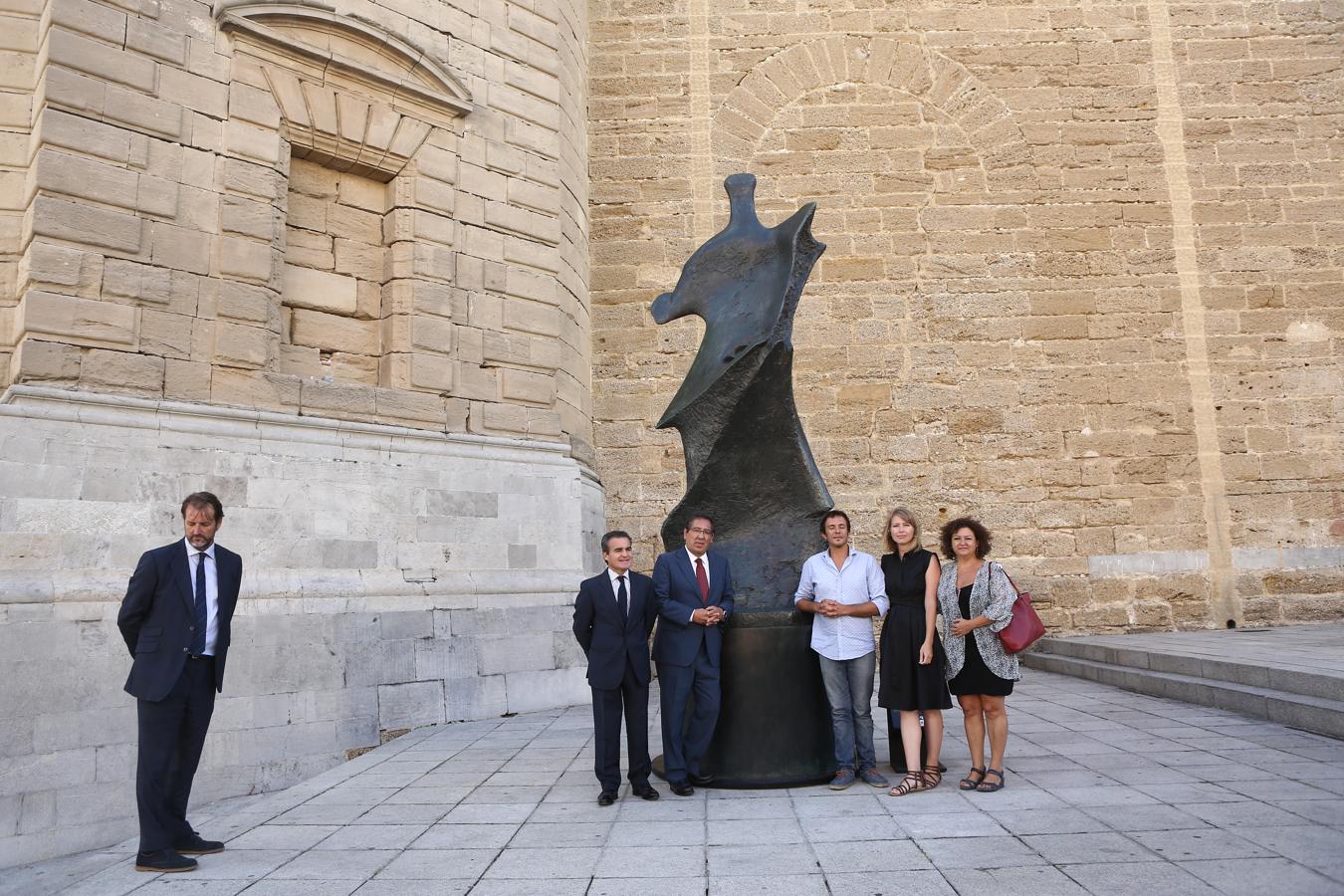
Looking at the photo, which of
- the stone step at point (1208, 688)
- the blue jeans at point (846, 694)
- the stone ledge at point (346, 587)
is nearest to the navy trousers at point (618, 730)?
the blue jeans at point (846, 694)

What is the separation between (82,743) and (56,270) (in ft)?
9.43

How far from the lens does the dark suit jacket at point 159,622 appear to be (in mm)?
3846

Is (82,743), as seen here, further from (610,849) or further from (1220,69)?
(1220,69)

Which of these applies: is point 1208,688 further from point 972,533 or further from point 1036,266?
point 1036,266

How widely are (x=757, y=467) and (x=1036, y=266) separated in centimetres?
671

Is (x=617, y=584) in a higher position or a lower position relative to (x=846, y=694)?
higher

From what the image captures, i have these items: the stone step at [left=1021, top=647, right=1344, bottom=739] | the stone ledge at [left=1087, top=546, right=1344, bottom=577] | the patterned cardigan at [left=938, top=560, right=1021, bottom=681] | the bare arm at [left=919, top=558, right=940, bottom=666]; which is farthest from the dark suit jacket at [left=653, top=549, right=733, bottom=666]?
the stone ledge at [left=1087, top=546, right=1344, bottom=577]

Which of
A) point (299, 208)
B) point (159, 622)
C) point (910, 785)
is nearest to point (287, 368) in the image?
point (299, 208)

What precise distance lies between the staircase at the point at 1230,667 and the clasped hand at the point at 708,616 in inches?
136

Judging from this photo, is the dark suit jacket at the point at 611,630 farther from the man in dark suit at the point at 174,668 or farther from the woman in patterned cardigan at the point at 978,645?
the man in dark suit at the point at 174,668

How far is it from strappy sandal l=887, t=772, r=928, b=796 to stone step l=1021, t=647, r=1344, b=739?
8.07 feet

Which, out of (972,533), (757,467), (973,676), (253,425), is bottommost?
(973,676)

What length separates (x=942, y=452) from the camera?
1006cm

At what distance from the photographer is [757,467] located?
5082 millimetres
